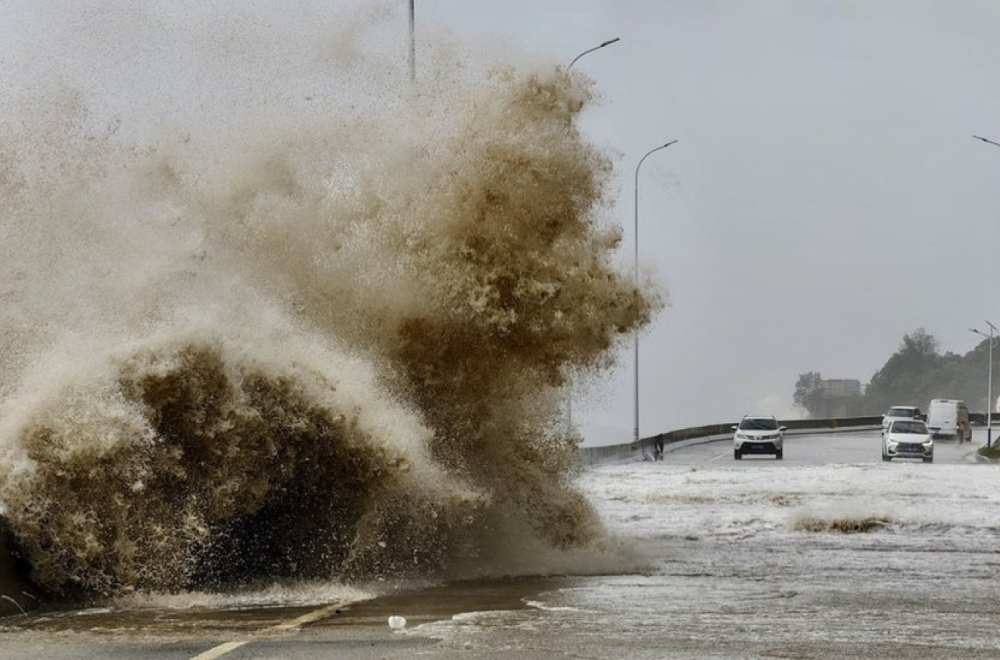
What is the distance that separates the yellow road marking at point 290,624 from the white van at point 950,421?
77.0 meters

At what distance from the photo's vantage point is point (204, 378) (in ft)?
42.5

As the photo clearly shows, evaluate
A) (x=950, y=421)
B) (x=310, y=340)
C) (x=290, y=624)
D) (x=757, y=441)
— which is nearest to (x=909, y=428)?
(x=757, y=441)

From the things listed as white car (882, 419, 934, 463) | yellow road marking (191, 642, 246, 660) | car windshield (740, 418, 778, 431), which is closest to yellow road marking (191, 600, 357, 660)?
yellow road marking (191, 642, 246, 660)

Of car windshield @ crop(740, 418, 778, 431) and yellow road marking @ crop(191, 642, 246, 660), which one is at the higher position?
car windshield @ crop(740, 418, 778, 431)

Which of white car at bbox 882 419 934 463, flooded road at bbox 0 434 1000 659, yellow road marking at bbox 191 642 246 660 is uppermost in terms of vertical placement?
white car at bbox 882 419 934 463

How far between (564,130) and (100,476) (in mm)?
6509

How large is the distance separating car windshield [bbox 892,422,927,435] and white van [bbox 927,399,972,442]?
27.7 meters

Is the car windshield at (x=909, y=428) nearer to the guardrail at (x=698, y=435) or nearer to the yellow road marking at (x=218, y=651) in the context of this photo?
the guardrail at (x=698, y=435)

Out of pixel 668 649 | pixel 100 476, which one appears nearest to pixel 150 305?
pixel 100 476

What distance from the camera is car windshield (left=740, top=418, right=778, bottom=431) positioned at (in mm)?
63625

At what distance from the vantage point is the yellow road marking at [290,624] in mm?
9164

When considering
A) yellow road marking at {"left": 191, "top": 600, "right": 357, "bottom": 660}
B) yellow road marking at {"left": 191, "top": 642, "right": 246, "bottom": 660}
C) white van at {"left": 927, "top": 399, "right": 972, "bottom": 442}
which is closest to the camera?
yellow road marking at {"left": 191, "top": 642, "right": 246, "bottom": 660}

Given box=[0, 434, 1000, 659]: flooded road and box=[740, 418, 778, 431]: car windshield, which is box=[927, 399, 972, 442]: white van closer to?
box=[740, 418, 778, 431]: car windshield

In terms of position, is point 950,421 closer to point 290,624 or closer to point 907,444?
point 907,444
